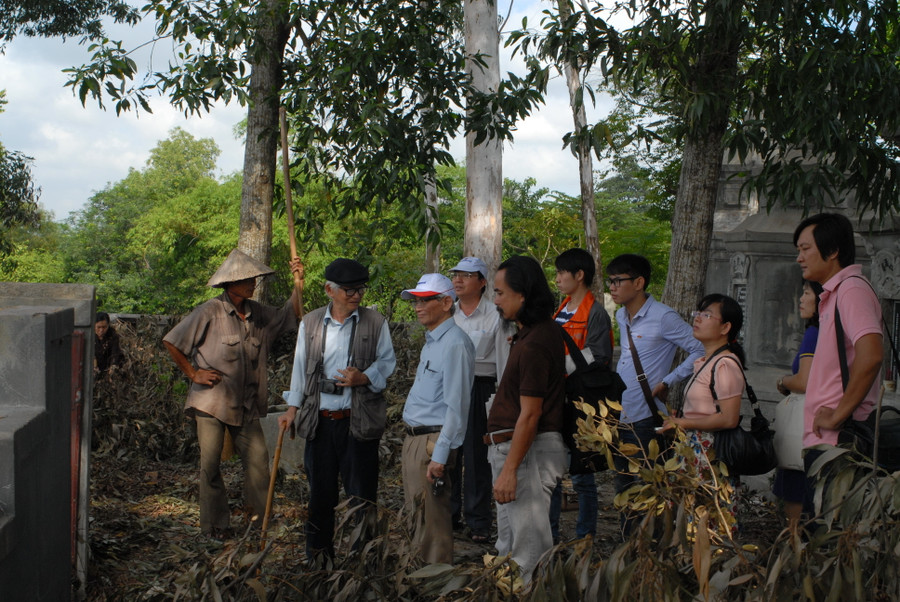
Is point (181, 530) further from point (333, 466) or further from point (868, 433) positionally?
point (868, 433)

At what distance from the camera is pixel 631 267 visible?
503 centimetres

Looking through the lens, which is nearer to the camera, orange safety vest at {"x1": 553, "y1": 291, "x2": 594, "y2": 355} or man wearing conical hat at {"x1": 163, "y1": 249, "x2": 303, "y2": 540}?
orange safety vest at {"x1": 553, "y1": 291, "x2": 594, "y2": 355}

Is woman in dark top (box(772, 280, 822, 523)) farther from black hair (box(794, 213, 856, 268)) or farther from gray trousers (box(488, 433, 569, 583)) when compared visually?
gray trousers (box(488, 433, 569, 583))

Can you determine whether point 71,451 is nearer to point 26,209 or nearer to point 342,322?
point 342,322

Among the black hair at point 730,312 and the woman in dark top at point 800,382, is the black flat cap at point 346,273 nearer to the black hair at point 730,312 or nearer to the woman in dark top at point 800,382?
the black hair at point 730,312

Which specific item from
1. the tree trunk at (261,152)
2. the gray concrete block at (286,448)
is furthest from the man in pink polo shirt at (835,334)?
the tree trunk at (261,152)

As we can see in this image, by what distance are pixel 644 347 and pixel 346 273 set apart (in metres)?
1.71

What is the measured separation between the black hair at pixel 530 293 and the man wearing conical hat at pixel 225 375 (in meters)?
2.32

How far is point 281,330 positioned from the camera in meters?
6.06

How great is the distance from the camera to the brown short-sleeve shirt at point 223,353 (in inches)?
222

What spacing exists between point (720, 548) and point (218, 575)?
1789 mm

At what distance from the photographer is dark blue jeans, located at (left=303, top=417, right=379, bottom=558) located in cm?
471

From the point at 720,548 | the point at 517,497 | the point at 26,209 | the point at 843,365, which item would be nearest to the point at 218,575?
the point at 517,497

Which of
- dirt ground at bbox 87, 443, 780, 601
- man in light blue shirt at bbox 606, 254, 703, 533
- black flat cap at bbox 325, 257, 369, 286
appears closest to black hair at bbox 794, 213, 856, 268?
man in light blue shirt at bbox 606, 254, 703, 533
